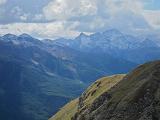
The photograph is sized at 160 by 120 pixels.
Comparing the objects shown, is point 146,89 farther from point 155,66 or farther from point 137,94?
point 155,66

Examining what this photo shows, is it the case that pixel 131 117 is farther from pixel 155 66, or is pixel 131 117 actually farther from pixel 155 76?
pixel 155 66

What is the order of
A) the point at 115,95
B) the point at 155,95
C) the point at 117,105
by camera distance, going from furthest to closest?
1. the point at 115,95
2. the point at 117,105
3. the point at 155,95

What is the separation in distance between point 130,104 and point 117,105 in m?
7.87

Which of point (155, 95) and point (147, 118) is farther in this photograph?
point (155, 95)

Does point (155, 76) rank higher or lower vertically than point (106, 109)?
higher

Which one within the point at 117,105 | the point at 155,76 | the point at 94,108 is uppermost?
the point at 155,76

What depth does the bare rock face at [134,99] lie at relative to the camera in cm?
12419

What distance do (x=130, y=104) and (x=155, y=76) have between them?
15014 mm

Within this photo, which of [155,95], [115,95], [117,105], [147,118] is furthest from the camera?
[115,95]

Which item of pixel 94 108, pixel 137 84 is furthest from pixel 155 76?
pixel 94 108

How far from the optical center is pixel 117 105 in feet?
450

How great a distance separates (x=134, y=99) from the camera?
13125 centimetres

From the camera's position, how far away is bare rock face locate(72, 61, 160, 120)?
12419cm

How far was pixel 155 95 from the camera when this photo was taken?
128250mm
